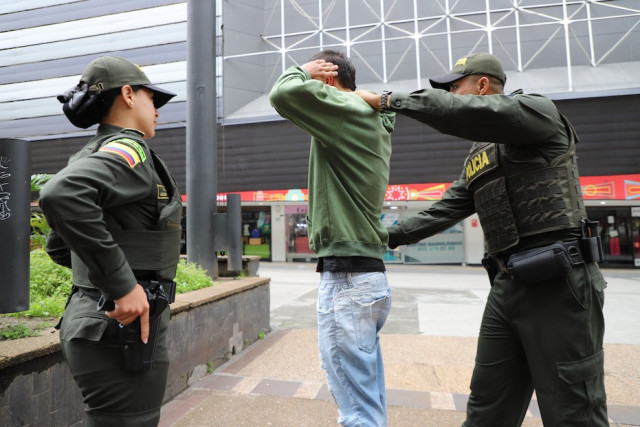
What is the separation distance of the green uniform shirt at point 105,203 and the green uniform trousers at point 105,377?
0.16m

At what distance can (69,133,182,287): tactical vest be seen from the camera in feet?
4.79

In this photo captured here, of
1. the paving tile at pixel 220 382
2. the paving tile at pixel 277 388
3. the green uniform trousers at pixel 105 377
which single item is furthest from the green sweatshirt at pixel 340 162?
the paving tile at pixel 220 382

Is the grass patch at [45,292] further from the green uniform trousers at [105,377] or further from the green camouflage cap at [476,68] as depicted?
the green camouflage cap at [476,68]

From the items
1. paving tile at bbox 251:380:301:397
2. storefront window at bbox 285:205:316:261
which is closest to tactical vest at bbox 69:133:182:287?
paving tile at bbox 251:380:301:397

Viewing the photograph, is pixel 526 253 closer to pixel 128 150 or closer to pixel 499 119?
pixel 499 119

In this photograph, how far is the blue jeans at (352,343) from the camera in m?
1.58

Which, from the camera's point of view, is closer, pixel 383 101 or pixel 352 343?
pixel 352 343

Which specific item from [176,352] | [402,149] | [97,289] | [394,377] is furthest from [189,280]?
[402,149]

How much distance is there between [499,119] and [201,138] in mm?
4499

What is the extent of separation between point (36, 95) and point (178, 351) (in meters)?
19.4

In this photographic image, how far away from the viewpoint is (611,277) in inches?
483

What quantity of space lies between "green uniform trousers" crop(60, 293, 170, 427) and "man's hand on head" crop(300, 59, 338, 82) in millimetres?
1297

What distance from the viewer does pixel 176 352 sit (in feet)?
10.6

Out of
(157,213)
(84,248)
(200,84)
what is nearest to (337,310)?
(157,213)
